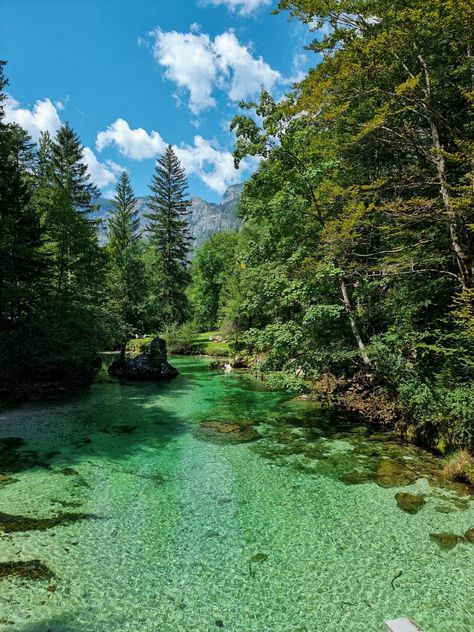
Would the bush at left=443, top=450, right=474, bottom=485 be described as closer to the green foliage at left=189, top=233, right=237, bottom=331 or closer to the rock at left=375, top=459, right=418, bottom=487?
the rock at left=375, top=459, right=418, bottom=487

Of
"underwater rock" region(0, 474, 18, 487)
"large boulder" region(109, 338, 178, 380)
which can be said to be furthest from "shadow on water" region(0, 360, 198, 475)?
"large boulder" region(109, 338, 178, 380)

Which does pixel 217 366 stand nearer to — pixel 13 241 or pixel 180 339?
pixel 180 339

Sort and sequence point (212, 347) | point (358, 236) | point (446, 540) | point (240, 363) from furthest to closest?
point (212, 347), point (240, 363), point (358, 236), point (446, 540)

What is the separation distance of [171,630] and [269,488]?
3.98 metres

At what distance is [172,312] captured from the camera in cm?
3950

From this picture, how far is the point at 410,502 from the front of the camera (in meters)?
6.92

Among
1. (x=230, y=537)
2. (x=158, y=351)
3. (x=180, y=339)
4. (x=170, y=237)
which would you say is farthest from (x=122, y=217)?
(x=230, y=537)

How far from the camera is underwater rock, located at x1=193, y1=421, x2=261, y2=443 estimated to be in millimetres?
11031

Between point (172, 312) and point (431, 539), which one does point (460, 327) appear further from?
point (172, 312)

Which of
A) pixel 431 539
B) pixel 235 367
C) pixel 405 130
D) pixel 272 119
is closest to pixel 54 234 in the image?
pixel 272 119

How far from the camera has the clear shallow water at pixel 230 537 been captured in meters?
4.26

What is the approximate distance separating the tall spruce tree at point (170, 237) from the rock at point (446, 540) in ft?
113

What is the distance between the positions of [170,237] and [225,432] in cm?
3473

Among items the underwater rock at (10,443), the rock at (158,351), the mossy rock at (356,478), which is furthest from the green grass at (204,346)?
the mossy rock at (356,478)
